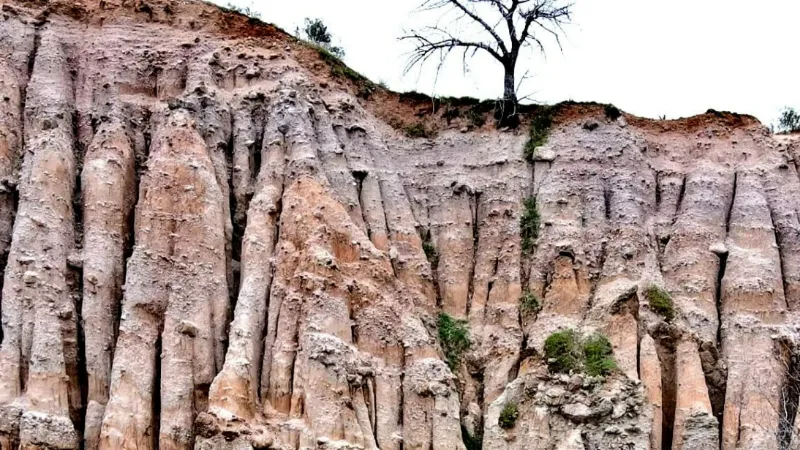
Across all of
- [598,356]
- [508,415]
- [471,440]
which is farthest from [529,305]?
[471,440]

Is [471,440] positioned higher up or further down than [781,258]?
further down

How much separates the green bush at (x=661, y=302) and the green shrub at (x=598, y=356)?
5.12 feet

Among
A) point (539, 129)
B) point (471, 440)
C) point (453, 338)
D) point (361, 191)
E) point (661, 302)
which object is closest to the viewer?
point (471, 440)

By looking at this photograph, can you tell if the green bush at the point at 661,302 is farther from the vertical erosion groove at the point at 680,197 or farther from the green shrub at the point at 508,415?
the green shrub at the point at 508,415

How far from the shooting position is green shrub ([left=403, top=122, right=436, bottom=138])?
930 inches

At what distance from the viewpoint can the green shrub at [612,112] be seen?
2358 cm

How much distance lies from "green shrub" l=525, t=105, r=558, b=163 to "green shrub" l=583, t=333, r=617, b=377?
5621mm

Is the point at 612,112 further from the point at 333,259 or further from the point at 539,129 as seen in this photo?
the point at 333,259

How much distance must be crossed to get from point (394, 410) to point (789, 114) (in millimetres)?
23598

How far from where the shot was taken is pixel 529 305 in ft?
66.6

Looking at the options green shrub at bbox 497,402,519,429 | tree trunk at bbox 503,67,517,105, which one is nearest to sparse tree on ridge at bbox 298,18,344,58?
tree trunk at bbox 503,67,517,105

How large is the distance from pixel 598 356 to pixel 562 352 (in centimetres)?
71

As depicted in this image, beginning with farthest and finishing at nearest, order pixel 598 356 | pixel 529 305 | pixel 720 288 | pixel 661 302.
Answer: pixel 720 288, pixel 529 305, pixel 661 302, pixel 598 356

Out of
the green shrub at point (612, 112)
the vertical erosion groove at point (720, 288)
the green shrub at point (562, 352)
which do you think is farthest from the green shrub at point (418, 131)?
the vertical erosion groove at point (720, 288)
